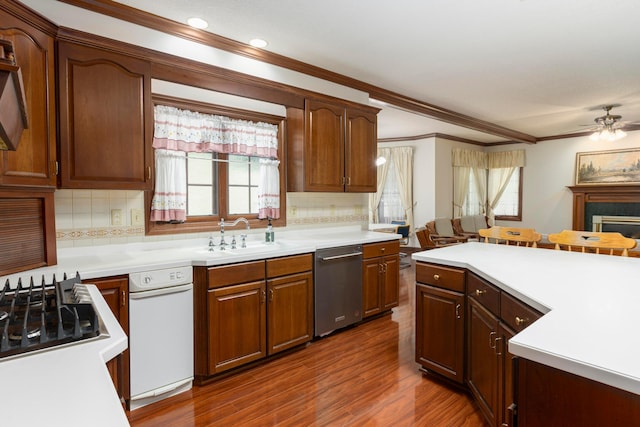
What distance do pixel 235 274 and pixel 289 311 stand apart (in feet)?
2.04

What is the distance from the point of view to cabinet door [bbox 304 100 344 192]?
3.49 meters

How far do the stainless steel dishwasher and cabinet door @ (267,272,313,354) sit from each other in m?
0.11

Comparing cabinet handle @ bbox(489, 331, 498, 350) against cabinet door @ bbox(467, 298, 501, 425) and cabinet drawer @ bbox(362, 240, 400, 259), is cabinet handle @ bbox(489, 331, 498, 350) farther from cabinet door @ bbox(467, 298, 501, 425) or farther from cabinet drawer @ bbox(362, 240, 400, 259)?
cabinet drawer @ bbox(362, 240, 400, 259)

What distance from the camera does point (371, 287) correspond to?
3646 mm

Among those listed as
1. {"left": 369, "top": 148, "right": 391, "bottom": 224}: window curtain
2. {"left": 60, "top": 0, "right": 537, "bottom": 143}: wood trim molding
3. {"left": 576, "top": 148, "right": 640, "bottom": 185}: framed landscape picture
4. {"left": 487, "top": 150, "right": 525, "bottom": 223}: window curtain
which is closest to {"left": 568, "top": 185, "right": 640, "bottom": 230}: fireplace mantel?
{"left": 576, "top": 148, "right": 640, "bottom": 185}: framed landscape picture

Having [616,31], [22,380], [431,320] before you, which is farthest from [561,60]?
[22,380]

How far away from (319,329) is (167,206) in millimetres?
1652

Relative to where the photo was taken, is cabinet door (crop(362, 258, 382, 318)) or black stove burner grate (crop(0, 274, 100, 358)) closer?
black stove burner grate (crop(0, 274, 100, 358))

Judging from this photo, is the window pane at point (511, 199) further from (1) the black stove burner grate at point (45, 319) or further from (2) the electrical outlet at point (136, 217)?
(1) the black stove burner grate at point (45, 319)

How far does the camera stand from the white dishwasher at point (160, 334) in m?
2.18

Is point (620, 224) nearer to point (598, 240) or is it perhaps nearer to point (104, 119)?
point (598, 240)

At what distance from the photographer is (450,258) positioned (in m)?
2.36

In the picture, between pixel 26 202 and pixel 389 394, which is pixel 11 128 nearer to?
pixel 26 202

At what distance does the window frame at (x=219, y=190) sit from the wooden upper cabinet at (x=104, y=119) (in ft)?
0.57
